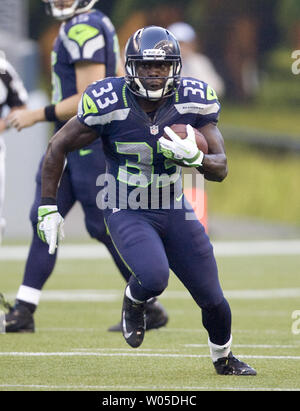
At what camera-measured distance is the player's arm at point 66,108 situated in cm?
678

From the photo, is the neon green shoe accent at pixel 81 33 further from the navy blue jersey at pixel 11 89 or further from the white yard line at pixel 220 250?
the white yard line at pixel 220 250

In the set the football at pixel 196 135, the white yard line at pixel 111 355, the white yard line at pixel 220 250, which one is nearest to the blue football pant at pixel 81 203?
the white yard line at pixel 111 355

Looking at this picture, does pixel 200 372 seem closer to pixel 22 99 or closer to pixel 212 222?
pixel 22 99

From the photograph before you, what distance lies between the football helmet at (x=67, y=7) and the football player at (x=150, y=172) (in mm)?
1673

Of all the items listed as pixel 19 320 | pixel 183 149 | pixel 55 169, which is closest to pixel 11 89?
pixel 19 320

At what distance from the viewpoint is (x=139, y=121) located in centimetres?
536

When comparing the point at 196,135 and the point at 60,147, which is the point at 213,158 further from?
the point at 60,147

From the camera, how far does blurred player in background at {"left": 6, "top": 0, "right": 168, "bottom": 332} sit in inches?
267

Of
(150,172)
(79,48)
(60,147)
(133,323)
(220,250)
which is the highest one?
(79,48)

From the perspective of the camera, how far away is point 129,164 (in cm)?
546

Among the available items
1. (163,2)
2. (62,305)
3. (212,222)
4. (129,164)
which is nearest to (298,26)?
(163,2)

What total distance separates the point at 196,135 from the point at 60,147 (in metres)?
0.70

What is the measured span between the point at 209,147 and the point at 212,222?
11.6 m
